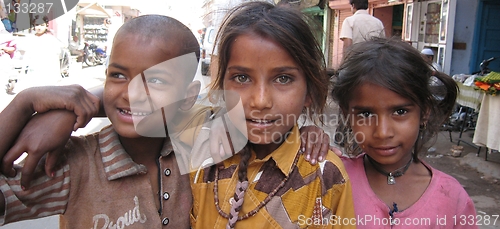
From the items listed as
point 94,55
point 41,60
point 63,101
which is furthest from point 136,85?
point 94,55

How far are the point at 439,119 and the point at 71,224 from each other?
1583 millimetres

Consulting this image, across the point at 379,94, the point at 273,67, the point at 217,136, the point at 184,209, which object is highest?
the point at 273,67

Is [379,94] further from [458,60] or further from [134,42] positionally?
[458,60]

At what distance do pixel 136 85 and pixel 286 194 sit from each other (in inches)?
23.4

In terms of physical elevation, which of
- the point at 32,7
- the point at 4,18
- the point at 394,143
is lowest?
the point at 394,143

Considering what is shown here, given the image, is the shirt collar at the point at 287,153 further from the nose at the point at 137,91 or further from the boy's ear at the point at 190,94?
the nose at the point at 137,91

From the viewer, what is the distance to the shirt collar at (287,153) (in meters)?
1.26

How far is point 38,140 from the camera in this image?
1.05 meters

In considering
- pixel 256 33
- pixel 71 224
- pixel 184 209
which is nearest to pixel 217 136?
pixel 184 209

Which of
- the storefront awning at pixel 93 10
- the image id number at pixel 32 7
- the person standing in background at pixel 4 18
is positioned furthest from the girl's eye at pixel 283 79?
the storefront awning at pixel 93 10

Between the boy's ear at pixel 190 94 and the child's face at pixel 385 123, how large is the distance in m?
0.65

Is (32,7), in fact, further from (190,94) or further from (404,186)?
(404,186)

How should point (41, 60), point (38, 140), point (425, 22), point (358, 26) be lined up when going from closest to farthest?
point (38, 140), point (358, 26), point (425, 22), point (41, 60)

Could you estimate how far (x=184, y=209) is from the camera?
1.33 m
